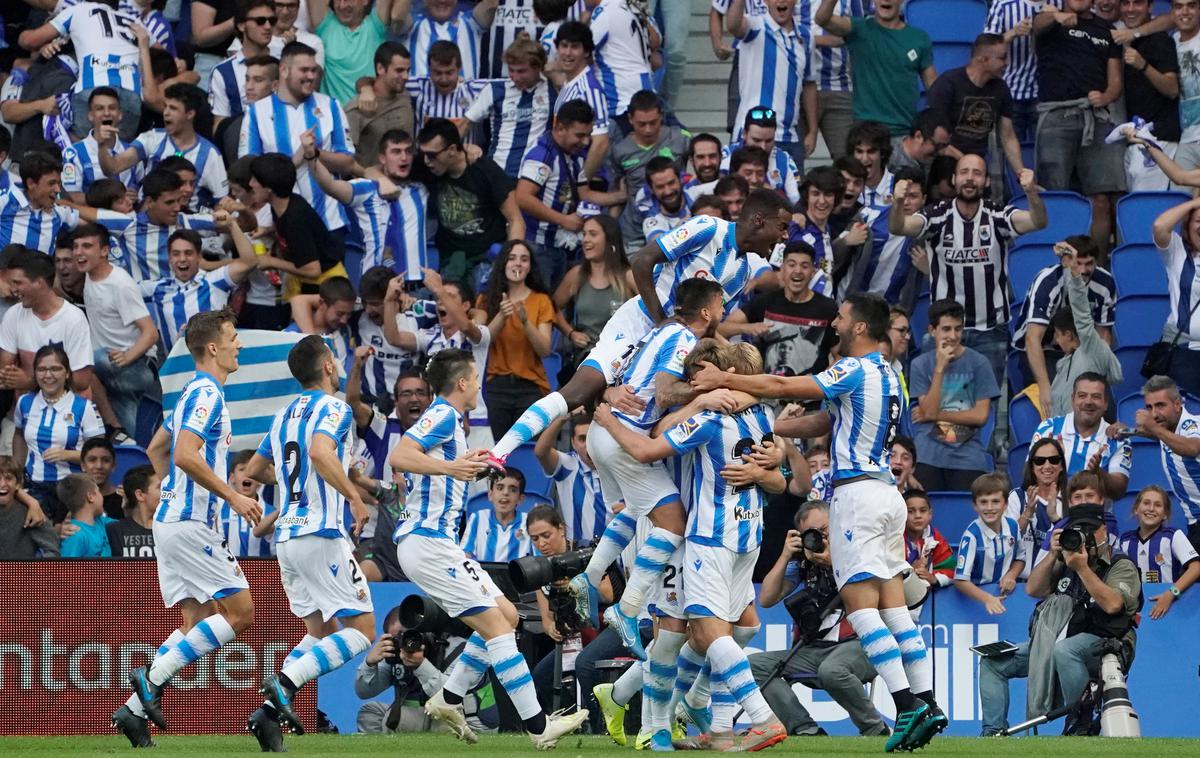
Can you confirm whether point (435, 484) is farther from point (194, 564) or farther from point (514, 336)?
point (514, 336)

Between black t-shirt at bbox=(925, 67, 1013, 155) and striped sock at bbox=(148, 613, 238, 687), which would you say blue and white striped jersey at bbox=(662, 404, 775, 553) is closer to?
striped sock at bbox=(148, 613, 238, 687)

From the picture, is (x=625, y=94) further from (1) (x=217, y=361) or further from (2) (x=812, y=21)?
(1) (x=217, y=361)

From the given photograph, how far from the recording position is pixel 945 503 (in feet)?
49.9

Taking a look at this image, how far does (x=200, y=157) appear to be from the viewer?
1730cm

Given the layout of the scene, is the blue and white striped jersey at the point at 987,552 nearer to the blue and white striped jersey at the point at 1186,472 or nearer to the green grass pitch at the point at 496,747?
the blue and white striped jersey at the point at 1186,472

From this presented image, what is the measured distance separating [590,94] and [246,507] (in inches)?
299

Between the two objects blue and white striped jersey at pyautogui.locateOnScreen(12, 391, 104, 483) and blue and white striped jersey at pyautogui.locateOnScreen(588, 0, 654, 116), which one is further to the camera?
blue and white striped jersey at pyautogui.locateOnScreen(588, 0, 654, 116)

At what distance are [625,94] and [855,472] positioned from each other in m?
7.73

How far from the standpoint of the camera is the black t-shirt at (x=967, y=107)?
17328mm

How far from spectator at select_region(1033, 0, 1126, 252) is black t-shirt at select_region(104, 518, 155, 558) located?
858 centimetres

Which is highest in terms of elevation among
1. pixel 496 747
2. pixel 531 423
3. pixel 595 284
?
pixel 595 284

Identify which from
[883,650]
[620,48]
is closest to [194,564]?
[883,650]

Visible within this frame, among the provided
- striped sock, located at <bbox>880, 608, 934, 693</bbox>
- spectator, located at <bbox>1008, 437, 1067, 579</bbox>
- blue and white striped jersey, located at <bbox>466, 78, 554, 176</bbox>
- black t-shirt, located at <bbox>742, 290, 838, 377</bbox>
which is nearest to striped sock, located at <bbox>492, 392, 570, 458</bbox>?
striped sock, located at <bbox>880, 608, 934, 693</bbox>

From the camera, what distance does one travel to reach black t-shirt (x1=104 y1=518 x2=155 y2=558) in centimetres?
1407
